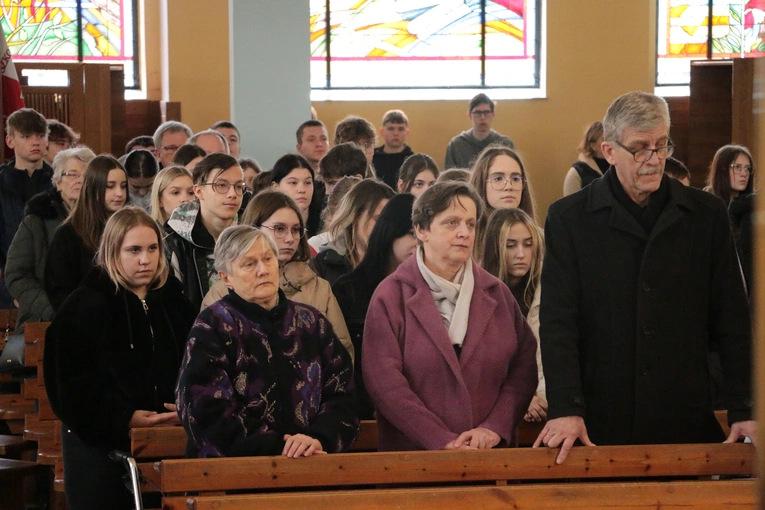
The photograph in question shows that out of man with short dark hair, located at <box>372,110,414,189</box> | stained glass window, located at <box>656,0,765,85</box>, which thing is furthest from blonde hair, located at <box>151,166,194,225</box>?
stained glass window, located at <box>656,0,765,85</box>

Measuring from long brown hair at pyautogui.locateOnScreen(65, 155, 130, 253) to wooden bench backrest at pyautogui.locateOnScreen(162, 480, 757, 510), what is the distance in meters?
1.79

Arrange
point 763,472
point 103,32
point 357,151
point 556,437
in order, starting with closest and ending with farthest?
point 763,472 < point 556,437 < point 357,151 < point 103,32

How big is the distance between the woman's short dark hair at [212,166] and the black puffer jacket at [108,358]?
750 millimetres

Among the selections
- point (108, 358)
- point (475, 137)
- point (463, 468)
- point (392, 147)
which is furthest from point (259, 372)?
point (475, 137)

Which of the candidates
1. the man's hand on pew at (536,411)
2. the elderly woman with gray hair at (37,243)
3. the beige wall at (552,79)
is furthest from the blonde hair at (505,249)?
the beige wall at (552,79)

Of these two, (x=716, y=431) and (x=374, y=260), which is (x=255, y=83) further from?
(x=716, y=431)

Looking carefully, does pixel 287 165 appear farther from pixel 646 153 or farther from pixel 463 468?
pixel 646 153

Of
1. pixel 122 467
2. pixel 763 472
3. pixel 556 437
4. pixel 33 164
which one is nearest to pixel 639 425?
pixel 556 437

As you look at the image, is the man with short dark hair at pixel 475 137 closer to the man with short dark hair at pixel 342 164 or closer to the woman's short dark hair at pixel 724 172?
the woman's short dark hair at pixel 724 172

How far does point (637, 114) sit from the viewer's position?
2.67 m

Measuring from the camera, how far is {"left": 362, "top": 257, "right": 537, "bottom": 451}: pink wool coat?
9.96 ft

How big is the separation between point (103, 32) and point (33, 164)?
238 inches

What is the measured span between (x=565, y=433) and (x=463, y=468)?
312 mm

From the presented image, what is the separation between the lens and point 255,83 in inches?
287
